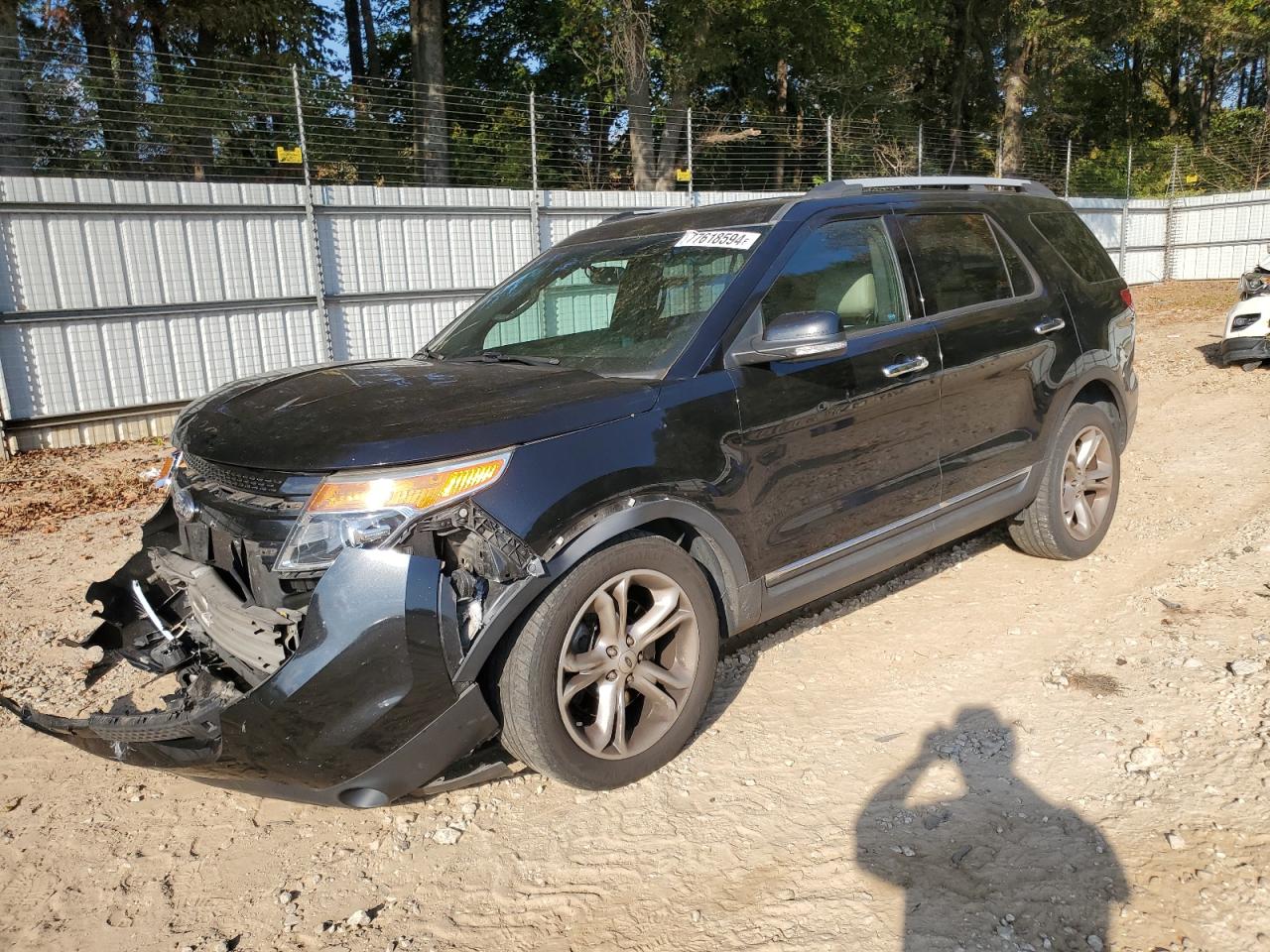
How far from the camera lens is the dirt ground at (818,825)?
2.56 m

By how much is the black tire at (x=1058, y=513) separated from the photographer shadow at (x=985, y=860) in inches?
72.2

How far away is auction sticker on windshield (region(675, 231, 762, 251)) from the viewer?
367cm

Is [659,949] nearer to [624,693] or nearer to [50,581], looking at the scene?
[624,693]

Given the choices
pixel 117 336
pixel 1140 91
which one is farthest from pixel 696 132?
pixel 1140 91

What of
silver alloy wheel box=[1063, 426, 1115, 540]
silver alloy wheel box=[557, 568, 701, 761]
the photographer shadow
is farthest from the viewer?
silver alloy wheel box=[1063, 426, 1115, 540]

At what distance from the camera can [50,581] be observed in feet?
18.0

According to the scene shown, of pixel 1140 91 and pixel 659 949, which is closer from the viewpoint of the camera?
pixel 659 949

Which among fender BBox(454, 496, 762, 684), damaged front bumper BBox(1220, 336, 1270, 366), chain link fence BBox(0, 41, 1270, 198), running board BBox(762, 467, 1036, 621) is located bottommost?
damaged front bumper BBox(1220, 336, 1270, 366)

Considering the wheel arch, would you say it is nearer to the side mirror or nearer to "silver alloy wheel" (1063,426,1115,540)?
"silver alloy wheel" (1063,426,1115,540)

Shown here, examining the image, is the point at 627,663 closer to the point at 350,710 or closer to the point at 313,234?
the point at 350,710

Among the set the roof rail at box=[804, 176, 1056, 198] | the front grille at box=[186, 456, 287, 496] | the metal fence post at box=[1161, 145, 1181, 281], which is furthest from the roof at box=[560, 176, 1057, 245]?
the metal fence post at box=[1161, 145, 1181, 281]

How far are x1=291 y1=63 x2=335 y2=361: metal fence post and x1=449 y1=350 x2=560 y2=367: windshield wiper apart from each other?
7073 millimetres

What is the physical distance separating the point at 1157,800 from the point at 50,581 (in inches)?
220

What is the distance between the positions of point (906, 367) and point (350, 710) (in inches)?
99.7
